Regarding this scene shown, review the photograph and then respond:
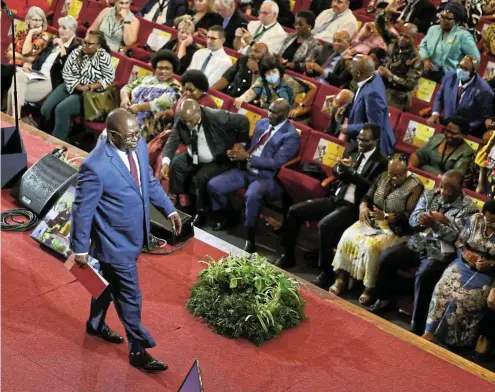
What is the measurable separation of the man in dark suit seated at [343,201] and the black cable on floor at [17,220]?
1729mm

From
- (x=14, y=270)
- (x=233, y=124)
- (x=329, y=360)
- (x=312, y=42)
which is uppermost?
(x=312, y=42)

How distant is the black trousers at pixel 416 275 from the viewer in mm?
6121

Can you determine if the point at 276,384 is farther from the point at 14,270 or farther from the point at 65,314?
the point at 14,270

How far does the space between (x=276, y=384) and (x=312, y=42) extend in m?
4.13

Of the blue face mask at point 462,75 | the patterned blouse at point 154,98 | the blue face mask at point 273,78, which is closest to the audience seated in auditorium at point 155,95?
the patterned blouse at point 154,98

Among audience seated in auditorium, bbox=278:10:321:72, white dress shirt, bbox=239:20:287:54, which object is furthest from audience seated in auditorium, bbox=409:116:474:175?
white dress shirt, bbox=239:20:287:54

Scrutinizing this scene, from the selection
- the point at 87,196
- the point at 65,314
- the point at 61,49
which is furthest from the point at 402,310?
the point at 61,49

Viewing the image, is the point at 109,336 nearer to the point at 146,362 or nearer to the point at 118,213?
the point at 146,362

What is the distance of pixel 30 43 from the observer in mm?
9086

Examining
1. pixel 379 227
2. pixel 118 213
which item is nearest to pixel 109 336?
pixel 118 213

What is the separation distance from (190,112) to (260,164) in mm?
611

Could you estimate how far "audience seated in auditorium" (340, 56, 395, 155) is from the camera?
7113 mm

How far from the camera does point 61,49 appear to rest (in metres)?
8.82

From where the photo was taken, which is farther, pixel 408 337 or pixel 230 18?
pixel 230 18
